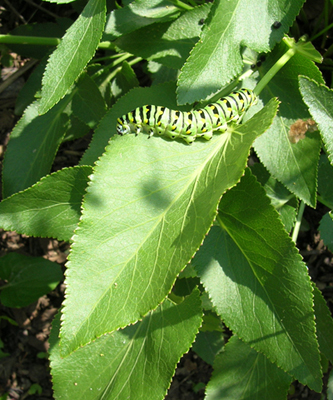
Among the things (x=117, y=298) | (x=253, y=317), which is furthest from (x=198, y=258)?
(x=117, y=298)

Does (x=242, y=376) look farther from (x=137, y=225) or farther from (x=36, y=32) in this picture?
(x=36, y=32)

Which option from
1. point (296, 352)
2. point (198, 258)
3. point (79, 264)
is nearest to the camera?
point (79, 264)

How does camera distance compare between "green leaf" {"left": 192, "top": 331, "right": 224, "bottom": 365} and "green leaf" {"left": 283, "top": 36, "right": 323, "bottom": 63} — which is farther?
"green leaf" {"left": 192, "top": 331, "right": 224, "bottom": 365}

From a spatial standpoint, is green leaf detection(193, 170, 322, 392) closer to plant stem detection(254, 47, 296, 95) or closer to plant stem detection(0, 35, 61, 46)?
plant stem detection(254, 47, 296, 95)

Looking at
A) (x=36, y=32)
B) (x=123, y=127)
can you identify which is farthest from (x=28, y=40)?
(x=123, y=127)

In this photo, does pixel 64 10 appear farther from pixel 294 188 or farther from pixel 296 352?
pixel 296 352

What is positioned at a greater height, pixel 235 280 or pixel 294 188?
pixel 294 188

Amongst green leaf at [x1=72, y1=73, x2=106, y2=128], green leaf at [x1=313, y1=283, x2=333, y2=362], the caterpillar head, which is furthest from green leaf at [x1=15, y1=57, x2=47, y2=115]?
green leaf at [x1=313, y1=283, x2=333, y2=362]
